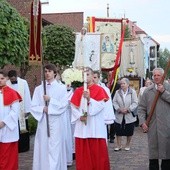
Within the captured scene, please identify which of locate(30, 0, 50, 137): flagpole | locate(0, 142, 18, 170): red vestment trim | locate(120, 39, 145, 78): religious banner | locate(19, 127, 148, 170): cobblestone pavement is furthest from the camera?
locate(120, 39, 145, 78): religious banner

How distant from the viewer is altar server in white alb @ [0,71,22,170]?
23.4ft

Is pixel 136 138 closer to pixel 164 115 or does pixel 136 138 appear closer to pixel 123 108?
pixel 123 108

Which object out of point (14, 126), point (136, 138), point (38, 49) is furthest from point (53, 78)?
point (136, 138)

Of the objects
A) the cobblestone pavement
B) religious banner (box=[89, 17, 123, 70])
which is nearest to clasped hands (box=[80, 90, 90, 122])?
the cobblestone pavement

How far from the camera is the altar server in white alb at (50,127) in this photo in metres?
7.62

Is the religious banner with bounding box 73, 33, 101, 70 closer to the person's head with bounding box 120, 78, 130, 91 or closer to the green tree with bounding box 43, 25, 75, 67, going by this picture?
the person's head with bounding box 120, 78, 130, 91

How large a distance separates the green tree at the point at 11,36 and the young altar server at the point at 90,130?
1.93 metres

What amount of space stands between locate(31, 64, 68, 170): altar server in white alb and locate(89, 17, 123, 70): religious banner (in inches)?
156

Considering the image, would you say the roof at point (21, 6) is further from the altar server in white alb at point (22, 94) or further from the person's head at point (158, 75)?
the person's head at point (158, 75)

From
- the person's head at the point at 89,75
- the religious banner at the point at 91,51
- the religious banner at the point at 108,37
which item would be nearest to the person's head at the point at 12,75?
the religious banner at the point at 91,51

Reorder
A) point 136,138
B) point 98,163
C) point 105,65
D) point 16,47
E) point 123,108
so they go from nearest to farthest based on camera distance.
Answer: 1. point 98,163
2. point 16,47
3. point 123,108
4. point 105,65
5. point 136,138

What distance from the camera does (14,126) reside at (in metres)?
7.22

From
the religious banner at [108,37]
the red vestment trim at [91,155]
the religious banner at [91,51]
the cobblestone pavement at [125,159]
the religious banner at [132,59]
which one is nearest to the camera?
the red vestment trim at [91,155]

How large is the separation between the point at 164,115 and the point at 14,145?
251 cm
